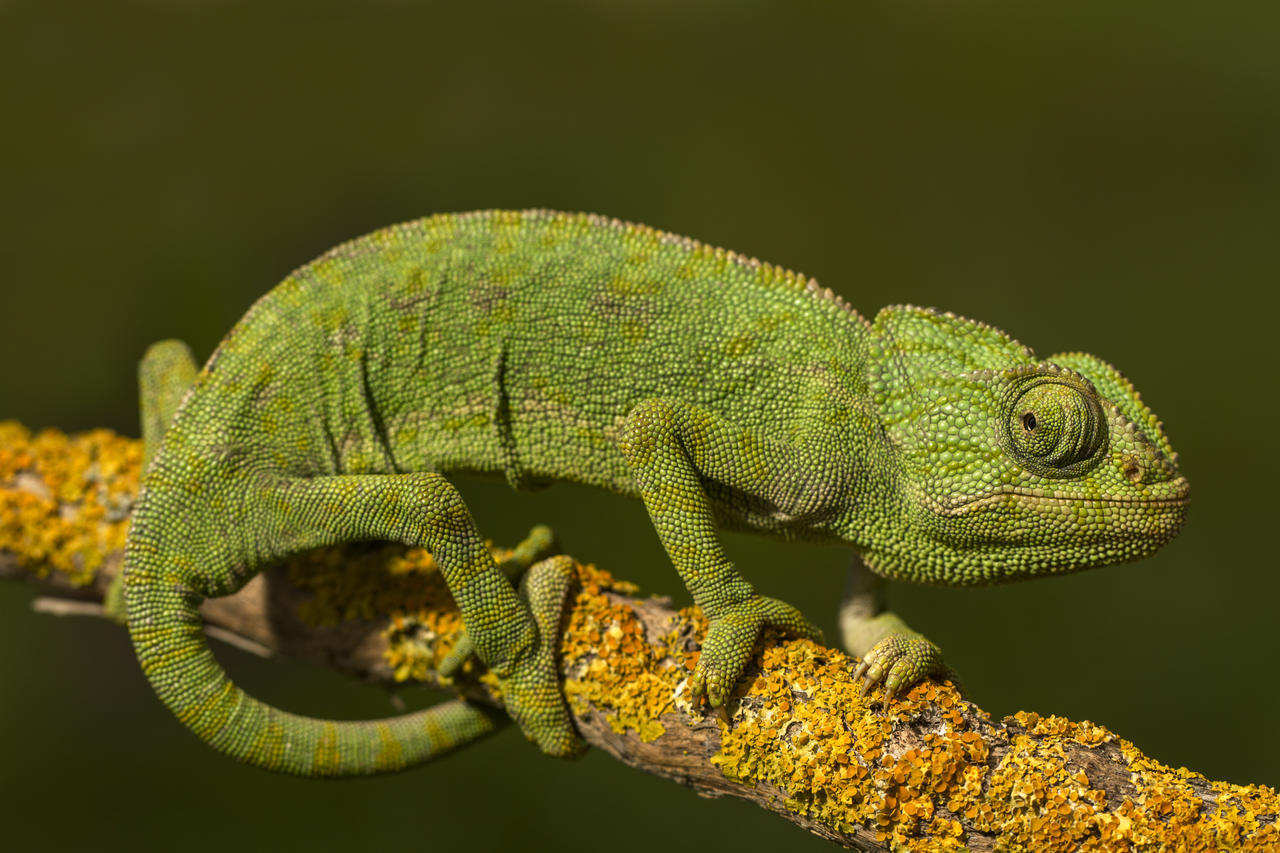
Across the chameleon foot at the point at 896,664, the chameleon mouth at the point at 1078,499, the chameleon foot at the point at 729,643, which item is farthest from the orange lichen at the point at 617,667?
the chameleon mouth at the point at 1078,499

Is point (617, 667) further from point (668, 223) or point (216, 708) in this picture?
point (668, 223)

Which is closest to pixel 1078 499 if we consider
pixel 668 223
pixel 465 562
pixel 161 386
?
pixel 465 562

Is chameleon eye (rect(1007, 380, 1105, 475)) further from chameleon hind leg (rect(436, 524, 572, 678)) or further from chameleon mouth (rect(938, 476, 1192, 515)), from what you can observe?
chameleon hind leg (rect(436, 524, 572, 678))

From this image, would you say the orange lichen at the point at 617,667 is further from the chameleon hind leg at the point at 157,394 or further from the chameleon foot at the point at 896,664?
the chameleon hind leg at the point at 157,394

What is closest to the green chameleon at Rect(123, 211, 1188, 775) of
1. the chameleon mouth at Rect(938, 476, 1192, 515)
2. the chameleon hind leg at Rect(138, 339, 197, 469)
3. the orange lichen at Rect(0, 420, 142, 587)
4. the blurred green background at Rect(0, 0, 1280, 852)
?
the chameleon mouth at Rect(938, 476, 1192, 515)

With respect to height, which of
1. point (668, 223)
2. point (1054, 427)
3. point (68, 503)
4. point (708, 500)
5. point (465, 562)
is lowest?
point (68, 503)
